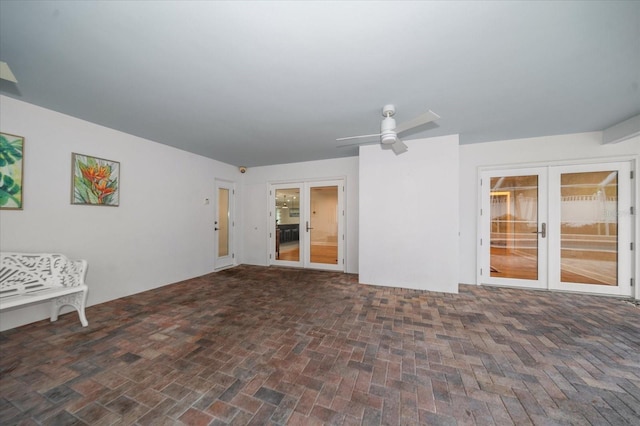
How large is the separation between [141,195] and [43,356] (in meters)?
2.57

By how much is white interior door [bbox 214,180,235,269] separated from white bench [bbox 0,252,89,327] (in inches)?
108

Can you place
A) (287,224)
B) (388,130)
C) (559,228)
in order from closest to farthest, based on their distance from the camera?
(388,130), (559,228), (287,224)

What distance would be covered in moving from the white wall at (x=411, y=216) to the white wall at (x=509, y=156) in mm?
772

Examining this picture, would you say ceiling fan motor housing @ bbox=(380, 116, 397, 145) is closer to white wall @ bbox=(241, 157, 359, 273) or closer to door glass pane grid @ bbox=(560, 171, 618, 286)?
white wall @ bbox=(241, 157, 359, 273)

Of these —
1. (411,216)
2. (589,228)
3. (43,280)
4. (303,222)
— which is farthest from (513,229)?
(43,280)

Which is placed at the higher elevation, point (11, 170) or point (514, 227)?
point (11, 170)

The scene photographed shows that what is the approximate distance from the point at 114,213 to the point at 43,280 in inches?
48.7

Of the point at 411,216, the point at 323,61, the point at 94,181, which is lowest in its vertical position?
the point at 411,216

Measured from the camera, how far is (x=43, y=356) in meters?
2.15

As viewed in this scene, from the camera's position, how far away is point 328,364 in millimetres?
2037

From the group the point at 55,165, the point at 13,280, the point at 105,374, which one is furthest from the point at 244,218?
the point at 105,374

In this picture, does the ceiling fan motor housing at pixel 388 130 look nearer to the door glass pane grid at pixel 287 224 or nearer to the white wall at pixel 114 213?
the door glass pane grid at pixel 287 224

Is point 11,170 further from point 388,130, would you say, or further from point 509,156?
point 509,156

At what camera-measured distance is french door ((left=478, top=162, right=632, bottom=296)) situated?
12.2 ft
